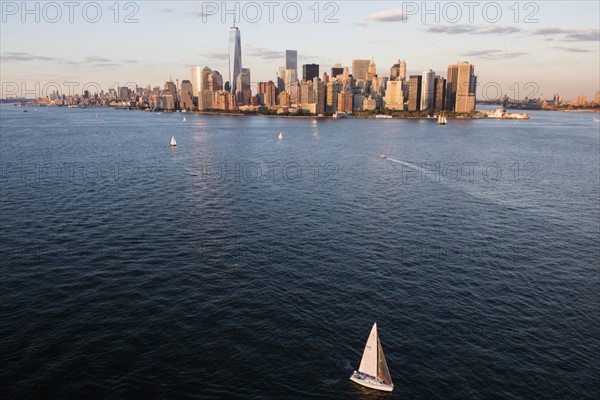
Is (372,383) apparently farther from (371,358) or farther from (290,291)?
(290,291)

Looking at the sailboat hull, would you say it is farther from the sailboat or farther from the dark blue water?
the dark blue water

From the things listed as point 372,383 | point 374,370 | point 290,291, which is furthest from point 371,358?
point 290,291

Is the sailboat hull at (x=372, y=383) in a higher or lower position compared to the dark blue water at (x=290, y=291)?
lower

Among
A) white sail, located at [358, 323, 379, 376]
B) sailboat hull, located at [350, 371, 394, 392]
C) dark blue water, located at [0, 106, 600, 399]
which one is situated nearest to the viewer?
sailboat hull, located at [350, 371, 394, 392]

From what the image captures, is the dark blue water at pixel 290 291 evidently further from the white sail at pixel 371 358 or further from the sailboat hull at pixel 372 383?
the white sail at pixel 371 358

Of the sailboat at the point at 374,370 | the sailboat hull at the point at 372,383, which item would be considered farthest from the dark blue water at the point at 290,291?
the sailboat at the point at 374,370

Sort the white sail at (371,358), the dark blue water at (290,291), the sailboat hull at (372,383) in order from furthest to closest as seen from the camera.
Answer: the dark blue water at (290,291)
the white sail at (371,358)
the sailboat hull at (372,383)

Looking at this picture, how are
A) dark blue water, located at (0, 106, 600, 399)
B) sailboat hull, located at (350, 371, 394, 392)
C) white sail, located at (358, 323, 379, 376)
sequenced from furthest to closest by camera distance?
dark blue water, located at (0, 106, 600, 399)
white sail, located at (358, 323, 379, 376)
sailboat hull, located at (350, 371, 394, 392)

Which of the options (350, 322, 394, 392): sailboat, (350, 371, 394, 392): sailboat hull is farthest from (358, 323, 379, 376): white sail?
(350, 371, 394, 392): sailboat hull
